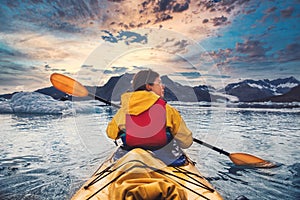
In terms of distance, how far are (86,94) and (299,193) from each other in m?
2.48

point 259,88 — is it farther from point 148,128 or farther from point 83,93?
point 148,128

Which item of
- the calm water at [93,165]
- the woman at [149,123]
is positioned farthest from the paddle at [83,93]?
the woman at [149,123]

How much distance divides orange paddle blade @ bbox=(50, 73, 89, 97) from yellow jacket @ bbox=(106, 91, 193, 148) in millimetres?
1178

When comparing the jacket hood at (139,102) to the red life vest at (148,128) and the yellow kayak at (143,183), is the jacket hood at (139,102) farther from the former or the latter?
the yellow kayak at (143,183)

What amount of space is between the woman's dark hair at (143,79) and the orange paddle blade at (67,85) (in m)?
1.31

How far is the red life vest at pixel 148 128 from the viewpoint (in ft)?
5.65

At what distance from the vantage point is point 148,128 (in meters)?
1.72

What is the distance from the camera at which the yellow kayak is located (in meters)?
1.12

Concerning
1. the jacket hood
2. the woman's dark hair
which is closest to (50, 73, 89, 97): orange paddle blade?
the woman's dark hair

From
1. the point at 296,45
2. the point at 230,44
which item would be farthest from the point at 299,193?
the point at 296,45

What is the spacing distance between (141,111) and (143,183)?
652 mm

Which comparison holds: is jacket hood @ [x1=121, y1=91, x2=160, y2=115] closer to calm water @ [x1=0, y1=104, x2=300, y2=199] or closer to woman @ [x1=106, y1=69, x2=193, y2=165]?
woman @ [x1=106, y1=69, x2=193, y2=165]

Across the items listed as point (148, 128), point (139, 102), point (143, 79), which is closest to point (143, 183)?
point (148, 128)

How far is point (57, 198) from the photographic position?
244cm
